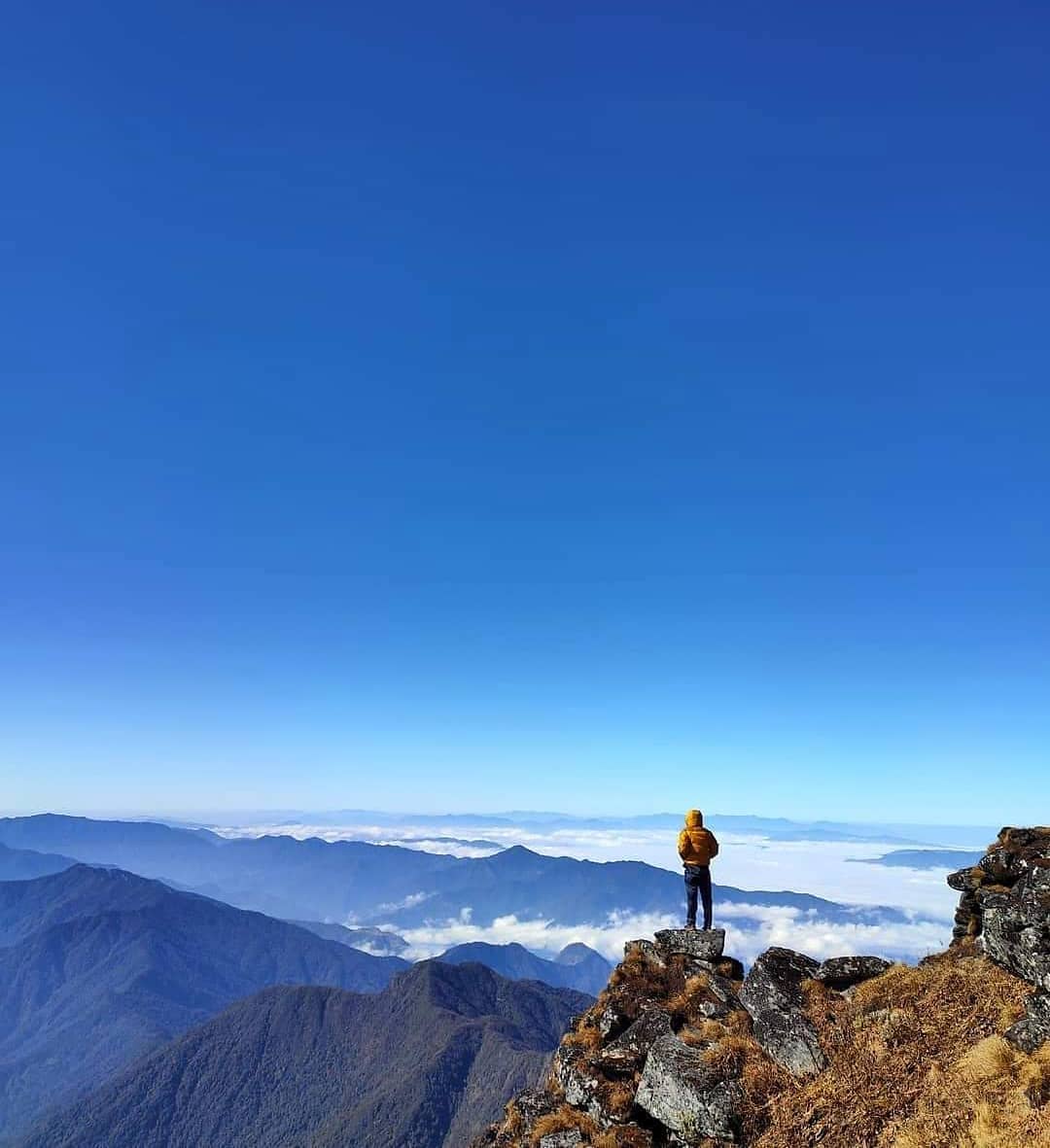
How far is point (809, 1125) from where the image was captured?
16812mm

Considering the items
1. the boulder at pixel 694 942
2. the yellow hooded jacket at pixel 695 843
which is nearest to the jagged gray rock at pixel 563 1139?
the boulder at pixel 694 942

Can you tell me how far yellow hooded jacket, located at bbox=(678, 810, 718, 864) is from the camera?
27828mm

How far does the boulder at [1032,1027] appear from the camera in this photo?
1573 cm

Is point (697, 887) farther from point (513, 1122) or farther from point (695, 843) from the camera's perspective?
point (513, 1122)

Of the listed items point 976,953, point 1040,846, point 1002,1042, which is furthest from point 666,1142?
point 1040,846

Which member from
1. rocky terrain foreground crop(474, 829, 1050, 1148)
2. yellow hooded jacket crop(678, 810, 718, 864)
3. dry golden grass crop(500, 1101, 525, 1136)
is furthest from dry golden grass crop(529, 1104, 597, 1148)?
yellow hooded jacket crop(678, 810, 718, 864)

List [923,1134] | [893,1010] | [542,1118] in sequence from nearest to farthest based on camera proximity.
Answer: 1. [923,1134]
2. [893,1010]
3. [542,1118]

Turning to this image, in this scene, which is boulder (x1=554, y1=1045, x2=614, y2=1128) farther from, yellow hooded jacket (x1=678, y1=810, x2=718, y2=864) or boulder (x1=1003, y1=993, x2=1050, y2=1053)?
boulder (x1=1003, y1=993, x2=1050, y2=1053)

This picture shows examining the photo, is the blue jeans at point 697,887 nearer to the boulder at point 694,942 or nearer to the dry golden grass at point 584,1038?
the boulder at point 694,942

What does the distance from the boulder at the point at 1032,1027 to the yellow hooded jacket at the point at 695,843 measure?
11954mm

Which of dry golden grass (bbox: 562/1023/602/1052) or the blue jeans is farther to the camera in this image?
the blue jeans

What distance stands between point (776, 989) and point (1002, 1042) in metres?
6.76

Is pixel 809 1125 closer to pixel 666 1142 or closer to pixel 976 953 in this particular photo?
pixel 666 1142

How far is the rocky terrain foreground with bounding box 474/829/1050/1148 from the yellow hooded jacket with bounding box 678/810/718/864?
3531 millimetres
